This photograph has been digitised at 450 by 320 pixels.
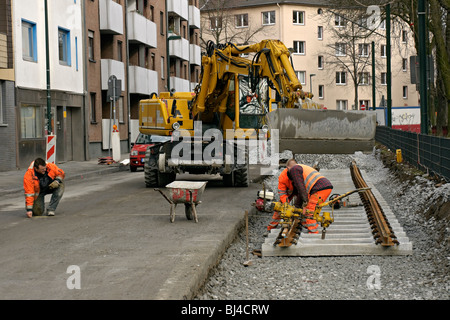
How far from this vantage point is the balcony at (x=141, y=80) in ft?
138

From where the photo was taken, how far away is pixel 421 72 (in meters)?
22.7

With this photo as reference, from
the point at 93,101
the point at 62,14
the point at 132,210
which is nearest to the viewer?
the point at 132,210

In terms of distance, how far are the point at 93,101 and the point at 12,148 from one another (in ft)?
35.3

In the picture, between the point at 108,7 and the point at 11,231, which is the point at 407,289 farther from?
the point at 108,7

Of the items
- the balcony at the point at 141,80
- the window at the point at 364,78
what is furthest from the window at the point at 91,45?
the window at the point at 364,78

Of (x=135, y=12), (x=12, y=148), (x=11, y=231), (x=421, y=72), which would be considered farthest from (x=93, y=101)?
(x=11, y=231)

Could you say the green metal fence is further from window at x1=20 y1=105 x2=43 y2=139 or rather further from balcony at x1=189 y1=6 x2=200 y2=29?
balcony at x1=189 y1=6 x2=200 y2=29

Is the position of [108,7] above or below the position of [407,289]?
above

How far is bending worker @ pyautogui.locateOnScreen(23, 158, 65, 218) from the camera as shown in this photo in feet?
42.9

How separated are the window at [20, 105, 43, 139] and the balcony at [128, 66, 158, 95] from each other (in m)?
13.0

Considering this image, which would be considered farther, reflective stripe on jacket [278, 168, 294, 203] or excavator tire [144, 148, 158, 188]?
excavator tire [144, 148, 158, 188]

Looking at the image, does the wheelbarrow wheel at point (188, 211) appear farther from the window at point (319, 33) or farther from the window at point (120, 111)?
the window at point (319, 33)

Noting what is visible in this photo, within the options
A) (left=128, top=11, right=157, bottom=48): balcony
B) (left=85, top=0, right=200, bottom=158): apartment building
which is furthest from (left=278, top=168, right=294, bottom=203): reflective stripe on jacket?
(left=128, top=11, right=157, bottom=48): balcony

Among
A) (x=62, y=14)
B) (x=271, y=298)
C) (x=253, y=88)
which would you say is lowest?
(x=271, y=298)
